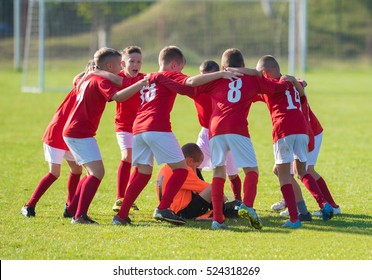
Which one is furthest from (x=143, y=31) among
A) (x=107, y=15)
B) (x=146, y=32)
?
(x=107, y=15)

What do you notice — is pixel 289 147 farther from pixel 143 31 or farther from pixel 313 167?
pixel 143 31

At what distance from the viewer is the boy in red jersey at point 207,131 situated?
313 inches

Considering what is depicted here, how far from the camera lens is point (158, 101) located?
7555mm

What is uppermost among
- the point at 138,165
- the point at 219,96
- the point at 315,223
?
the point at 219,96

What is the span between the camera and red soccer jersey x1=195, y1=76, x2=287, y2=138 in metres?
7.36

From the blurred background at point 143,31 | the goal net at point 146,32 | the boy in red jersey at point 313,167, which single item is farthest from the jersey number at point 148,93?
the goal net at point 146,32

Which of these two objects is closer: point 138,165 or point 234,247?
point 234,247

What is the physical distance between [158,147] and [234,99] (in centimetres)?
85

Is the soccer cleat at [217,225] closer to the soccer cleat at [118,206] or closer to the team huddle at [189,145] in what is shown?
the team huddle at [189,145]

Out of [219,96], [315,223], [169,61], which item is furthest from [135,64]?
[315,223]

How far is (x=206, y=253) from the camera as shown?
6391 millimetres

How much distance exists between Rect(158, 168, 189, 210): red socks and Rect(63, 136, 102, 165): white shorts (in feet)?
2.44

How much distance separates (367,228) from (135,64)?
9.66 ft

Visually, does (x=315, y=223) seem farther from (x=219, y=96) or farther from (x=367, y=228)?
(x=219, y=96)
